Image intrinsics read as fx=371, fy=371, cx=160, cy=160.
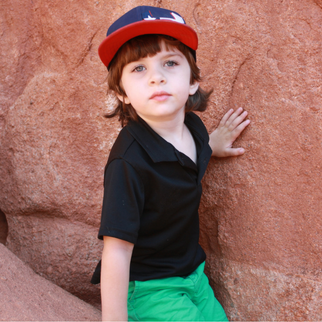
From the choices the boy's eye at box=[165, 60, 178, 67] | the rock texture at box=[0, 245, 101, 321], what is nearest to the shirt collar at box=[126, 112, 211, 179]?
the boy's eye at box=[165, 60, 178, 67]

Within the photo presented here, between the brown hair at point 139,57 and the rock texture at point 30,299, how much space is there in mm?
770

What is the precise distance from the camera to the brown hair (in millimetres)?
1325

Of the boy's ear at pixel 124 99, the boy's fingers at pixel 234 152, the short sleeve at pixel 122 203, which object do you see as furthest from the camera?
the boy's fingers at pixel 234 152

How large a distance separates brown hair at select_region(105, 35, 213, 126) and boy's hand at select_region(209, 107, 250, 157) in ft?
0.44

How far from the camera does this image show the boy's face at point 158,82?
4.33 ft

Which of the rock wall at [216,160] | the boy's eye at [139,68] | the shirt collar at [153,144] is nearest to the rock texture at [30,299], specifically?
the rock wall at [216,160]

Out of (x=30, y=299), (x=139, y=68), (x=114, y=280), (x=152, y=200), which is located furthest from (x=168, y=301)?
(x=139, y=68)

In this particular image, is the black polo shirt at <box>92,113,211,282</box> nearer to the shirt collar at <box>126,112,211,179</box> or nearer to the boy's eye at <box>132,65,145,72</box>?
the shirt collar at <box>126,112,211,179</box>

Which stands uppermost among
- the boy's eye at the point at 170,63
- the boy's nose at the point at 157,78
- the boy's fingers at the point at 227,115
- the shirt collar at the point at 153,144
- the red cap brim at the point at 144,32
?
the red cap brim at the point at 144,32

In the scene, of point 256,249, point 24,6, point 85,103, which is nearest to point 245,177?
point 256,249

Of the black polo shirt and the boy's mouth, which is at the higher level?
the boy's mouth

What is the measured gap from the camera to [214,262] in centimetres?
176

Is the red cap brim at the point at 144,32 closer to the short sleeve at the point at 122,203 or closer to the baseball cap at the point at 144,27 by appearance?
the baseball cap at the point at 144,27

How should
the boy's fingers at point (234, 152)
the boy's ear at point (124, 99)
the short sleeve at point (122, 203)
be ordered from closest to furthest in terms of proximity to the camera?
the short sleeve at point (122, 203), the boy's ear at point (124, 99), the boy's fingers at point (234, 152)
